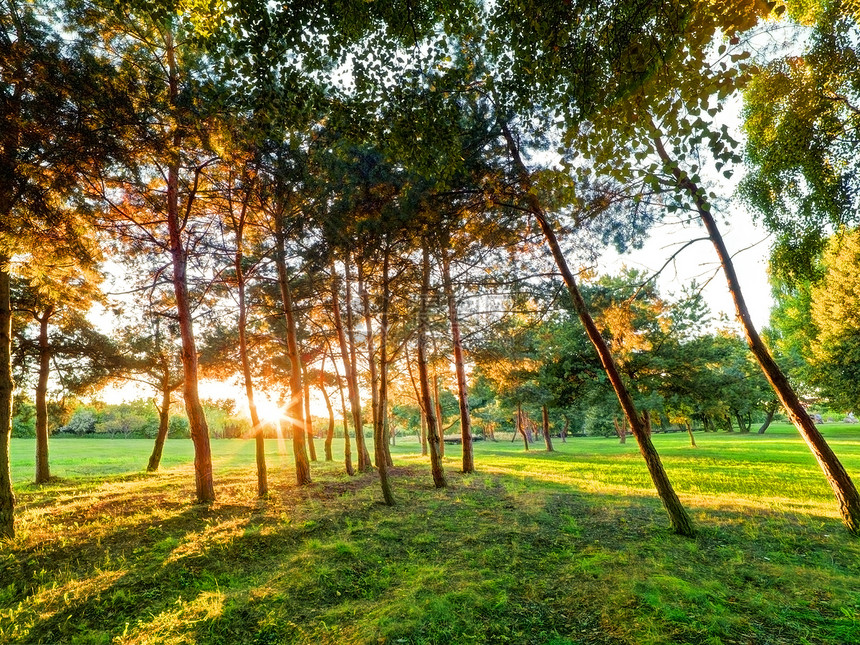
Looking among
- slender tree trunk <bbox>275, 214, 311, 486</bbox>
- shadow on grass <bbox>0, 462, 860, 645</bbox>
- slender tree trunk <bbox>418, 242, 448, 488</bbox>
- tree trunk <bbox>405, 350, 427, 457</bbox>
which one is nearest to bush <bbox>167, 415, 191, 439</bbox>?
tree trunk <bbox>405, 350, 427, 457</bbox>

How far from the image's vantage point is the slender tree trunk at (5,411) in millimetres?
6074

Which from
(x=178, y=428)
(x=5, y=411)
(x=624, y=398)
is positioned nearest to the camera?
(x=5, y=411)

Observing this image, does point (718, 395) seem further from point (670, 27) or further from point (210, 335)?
point (210, 335)

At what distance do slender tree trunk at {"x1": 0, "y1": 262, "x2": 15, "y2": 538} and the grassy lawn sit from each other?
0.39 m

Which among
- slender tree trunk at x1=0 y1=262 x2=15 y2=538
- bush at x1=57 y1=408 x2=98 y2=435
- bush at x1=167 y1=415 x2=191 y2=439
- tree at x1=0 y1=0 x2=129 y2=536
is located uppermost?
tree at x1=0 y1=0 x2=129 y2=536

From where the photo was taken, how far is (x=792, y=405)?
619 cm

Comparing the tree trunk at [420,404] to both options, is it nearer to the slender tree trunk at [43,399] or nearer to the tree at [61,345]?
the tree at [61,345]

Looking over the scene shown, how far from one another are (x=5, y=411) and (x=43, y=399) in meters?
8.38

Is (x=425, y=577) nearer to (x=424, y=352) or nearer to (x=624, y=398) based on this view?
(x=624, y=398)

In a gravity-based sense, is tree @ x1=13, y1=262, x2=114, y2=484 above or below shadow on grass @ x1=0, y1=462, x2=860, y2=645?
above

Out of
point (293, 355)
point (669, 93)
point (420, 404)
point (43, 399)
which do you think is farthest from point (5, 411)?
point (420, 404)

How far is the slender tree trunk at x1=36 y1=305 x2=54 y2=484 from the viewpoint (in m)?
12.3

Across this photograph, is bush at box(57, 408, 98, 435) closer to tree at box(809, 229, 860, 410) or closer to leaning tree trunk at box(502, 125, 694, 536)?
leaning tree trunk at box(502, 125, 694, 536)

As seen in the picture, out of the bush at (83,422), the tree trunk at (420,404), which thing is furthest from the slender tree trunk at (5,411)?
the bush at (83,422)
